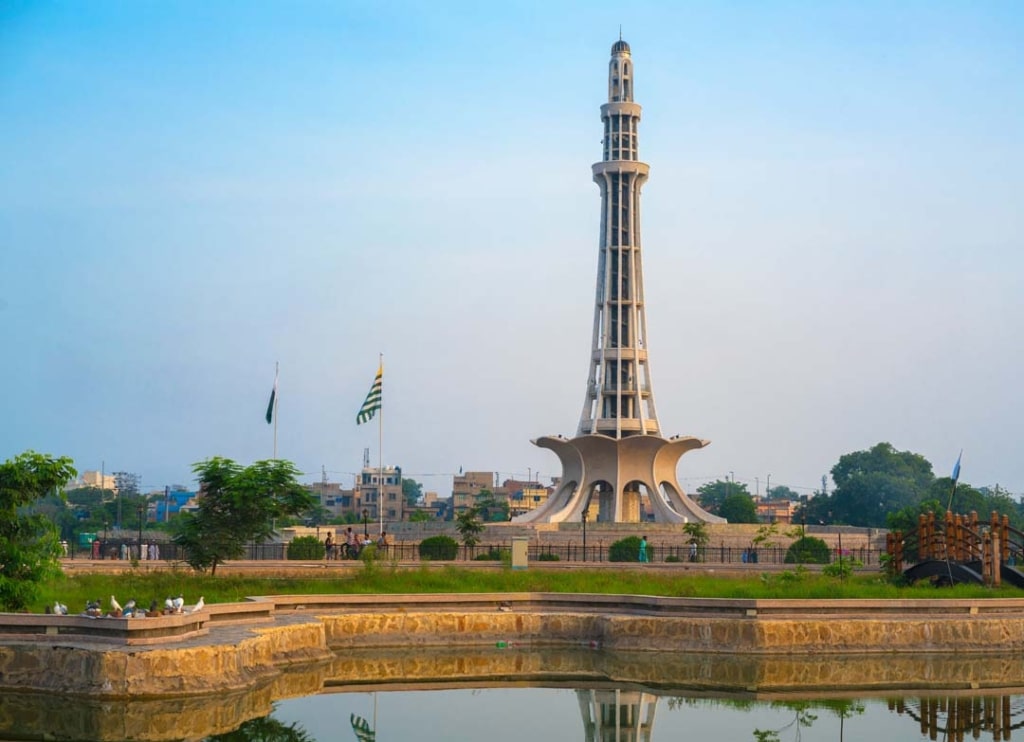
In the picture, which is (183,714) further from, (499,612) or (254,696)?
(499,612)

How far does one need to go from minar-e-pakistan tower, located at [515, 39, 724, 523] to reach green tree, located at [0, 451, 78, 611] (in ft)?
140

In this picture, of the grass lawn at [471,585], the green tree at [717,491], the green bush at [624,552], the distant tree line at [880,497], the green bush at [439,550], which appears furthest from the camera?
the green tree at [717,491]

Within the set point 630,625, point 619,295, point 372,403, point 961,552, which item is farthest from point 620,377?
point 630,625

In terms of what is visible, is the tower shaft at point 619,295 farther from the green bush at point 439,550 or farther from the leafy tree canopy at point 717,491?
the leafy tree canopy at point 717,491

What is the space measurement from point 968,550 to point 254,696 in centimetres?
1724

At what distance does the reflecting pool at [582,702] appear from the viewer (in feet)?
58.9

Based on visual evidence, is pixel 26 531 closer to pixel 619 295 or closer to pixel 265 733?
pixel 265 733

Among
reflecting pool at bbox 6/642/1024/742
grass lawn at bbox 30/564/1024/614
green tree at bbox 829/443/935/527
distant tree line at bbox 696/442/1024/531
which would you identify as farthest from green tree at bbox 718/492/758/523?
reflecting pool at bbox 6/642/1024/742

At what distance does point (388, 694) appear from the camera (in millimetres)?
20781

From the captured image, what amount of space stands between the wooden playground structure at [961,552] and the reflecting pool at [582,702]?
160 inches

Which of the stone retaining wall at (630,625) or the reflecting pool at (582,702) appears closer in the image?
the reflecting pool at (582,702)

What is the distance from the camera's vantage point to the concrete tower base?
213ft

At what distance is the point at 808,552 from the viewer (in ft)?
144

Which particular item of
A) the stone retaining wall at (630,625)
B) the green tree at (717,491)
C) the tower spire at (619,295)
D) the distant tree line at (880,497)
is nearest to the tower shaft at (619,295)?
the tower spire at (619,295)
